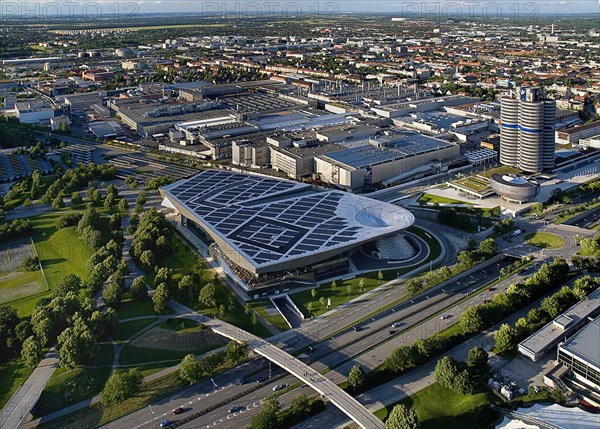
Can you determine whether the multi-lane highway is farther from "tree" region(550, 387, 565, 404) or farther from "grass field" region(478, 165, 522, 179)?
"grass field" region(478, 165, 522, 179)

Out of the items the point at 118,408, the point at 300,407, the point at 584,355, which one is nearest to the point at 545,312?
the point at 584,355

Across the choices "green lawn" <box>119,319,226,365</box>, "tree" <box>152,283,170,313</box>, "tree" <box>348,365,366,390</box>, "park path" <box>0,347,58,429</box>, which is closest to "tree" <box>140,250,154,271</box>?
"tree" <box>152,283,170,313</box>

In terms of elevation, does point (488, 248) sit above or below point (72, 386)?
above

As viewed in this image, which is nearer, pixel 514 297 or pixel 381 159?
pixel 514 297

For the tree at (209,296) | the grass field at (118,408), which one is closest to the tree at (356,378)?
the grass field at (118,408)

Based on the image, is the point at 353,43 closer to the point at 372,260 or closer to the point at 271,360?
the point at 372,260

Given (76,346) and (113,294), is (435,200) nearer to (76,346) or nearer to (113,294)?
(113,294)
